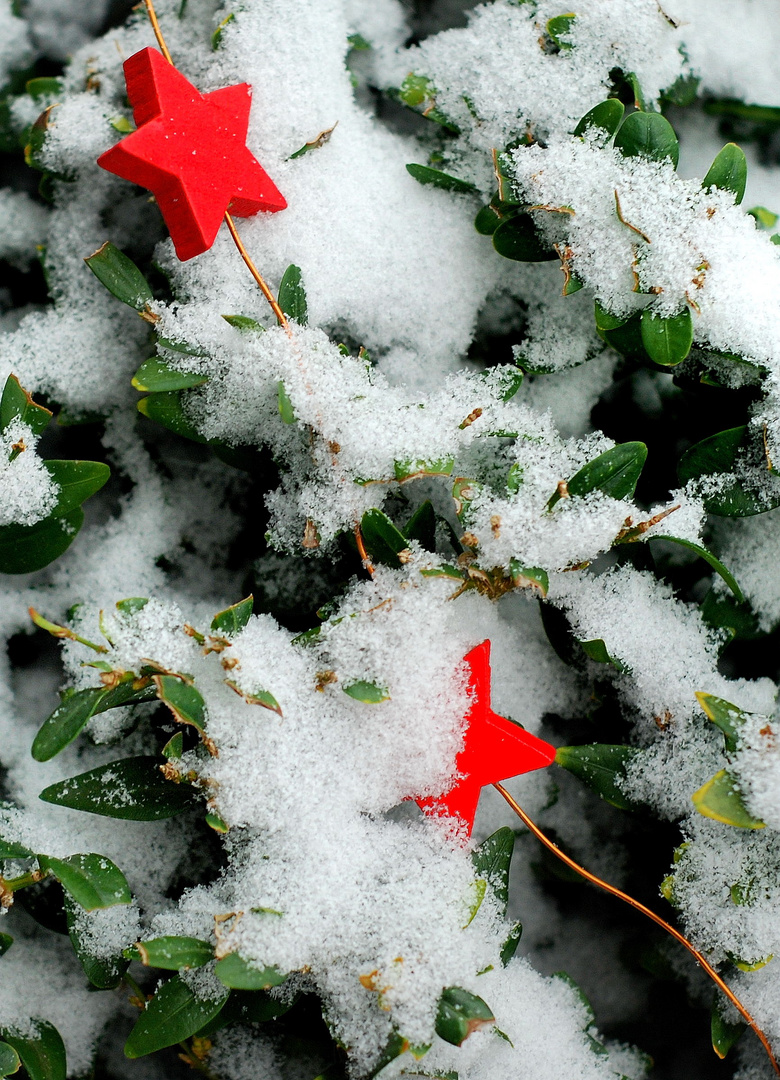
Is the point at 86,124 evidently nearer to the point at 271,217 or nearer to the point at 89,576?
the point at 271,217

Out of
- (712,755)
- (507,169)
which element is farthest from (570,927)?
(507,169)

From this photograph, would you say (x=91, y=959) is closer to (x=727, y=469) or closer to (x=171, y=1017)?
(x=171, y=1017)

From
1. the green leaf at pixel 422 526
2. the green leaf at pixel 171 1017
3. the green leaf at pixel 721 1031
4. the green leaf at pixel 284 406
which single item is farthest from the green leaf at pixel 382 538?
the green leaf at pixel 721 1031

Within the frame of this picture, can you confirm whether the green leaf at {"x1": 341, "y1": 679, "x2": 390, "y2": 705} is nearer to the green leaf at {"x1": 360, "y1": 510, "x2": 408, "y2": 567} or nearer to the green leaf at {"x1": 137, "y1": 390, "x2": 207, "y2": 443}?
the green leaf at {"x1": 360, "y1": 510, "x2": 408, "y2": 567}

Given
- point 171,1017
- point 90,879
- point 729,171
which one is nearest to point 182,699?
point 90,879

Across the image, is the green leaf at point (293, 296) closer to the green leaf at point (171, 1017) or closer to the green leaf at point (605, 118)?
the green leaf at point (605, 118)

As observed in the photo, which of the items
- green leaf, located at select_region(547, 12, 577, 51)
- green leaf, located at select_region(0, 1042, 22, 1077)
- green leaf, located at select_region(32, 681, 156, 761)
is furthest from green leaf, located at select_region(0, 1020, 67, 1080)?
green leaf, located at select_region(547, 12, 577, 51)
